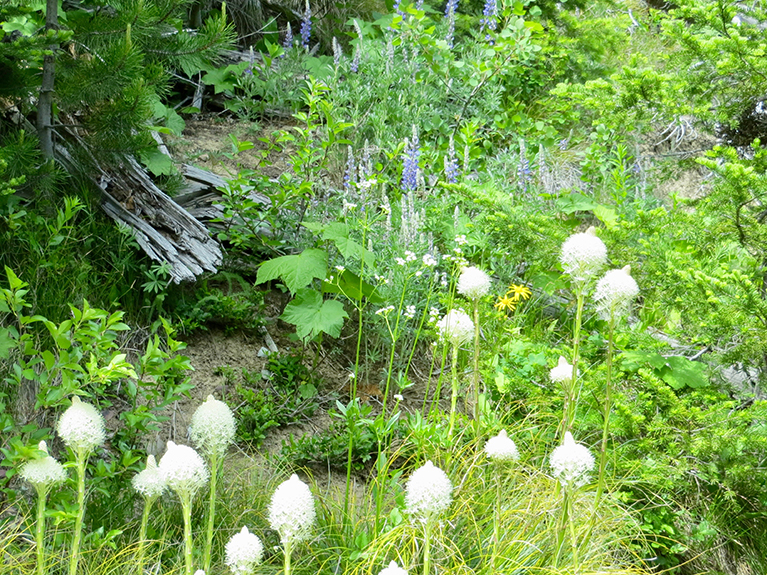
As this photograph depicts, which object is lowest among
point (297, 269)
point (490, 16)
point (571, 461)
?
point (297, 269)

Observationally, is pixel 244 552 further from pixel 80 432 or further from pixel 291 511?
pixel 80 432

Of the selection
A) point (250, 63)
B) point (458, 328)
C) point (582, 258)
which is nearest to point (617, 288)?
point (582, 258)


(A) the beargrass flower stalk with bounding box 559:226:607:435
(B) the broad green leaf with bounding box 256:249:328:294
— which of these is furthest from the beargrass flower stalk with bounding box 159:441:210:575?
(B) the broad green leaf with bounding box 256:249:328:294

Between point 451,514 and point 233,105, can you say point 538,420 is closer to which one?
point 451,514

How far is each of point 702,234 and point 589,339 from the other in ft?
3.14

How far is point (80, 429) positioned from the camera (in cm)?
170

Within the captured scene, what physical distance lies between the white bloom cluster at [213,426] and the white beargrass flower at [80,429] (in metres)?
0.23

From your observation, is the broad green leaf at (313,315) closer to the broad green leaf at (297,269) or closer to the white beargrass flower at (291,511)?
the broad green leaf at (297,269)

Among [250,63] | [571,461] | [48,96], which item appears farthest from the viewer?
[250,63]

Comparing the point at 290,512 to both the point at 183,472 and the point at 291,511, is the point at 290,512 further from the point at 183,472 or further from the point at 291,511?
the point at 183,472

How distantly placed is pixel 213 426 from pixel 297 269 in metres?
1.96

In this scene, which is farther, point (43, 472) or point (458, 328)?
point (458, 328)

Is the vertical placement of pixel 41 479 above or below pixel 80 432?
below

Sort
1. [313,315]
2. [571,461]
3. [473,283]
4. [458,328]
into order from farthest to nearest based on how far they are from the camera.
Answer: [313,315] → [458,328] → [473,283] → [571,461]
